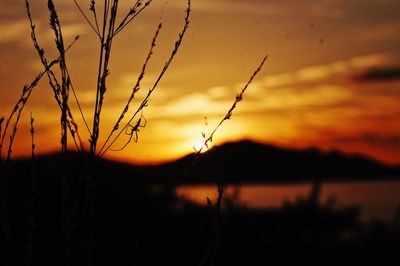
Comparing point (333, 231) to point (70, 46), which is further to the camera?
point (333, 231)

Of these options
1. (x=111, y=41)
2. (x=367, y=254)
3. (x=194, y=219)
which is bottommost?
(x=367, y=254)

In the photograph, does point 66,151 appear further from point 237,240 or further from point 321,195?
point 321,195

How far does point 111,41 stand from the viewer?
2.37 metres

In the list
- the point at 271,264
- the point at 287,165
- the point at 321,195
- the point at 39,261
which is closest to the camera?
the point at 39,261

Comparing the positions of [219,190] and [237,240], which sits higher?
[219,190]

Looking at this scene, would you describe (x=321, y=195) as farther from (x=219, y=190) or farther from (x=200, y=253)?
(x=219, y=190)

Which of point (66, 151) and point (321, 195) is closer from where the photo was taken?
point (66, 151)

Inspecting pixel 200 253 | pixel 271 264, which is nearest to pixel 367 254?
pixel 271 264

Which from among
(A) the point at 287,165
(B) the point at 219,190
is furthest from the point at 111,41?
(A) the point at 287,165

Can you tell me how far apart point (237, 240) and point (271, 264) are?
27.1 inches

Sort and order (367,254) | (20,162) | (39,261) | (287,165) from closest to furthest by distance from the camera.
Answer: (39,261) → (367,254) → (20,162) → (287,165)

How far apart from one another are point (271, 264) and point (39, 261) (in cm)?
318

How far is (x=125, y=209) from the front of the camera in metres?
9.08

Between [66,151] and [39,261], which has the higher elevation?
[66,151]
